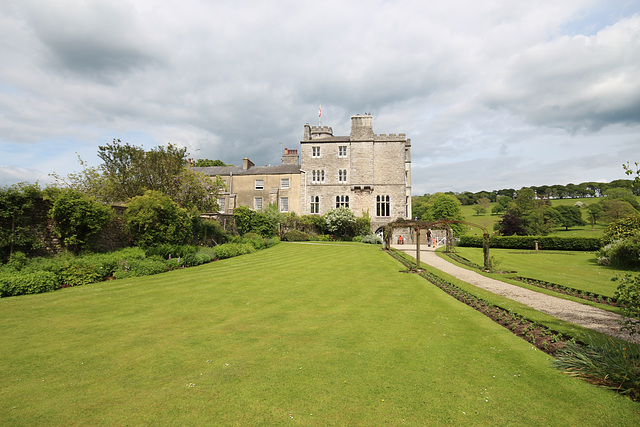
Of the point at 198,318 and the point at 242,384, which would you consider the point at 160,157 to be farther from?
the point at 242,384

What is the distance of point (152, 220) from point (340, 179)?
1072 inches

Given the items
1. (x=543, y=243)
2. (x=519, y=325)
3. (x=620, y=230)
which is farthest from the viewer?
(x=543, y=243)

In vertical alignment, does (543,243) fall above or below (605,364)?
below

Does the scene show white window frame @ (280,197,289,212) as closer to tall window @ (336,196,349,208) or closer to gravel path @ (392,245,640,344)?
tall window @ (336,196,349,208)

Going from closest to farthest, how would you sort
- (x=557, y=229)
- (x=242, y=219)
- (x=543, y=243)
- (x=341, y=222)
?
(x=242, y=219) → (x=543, y=243) → (x=341, y=222) → (x=557, y=229)

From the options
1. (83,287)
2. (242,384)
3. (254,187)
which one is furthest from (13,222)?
(254,187)

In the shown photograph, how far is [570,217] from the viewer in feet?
224

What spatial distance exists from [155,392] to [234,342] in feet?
6.39

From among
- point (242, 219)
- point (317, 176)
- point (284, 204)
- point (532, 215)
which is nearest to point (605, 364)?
point (242, 219)

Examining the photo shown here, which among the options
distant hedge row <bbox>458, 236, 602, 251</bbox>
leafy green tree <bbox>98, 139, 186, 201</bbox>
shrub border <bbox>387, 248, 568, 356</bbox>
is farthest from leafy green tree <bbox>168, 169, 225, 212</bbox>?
distant hedge row <bbox>458, 236, 602, 251</bbox>

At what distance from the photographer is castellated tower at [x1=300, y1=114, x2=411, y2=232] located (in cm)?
4009

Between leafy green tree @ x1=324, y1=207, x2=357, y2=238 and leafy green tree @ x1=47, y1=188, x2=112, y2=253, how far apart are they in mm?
25519

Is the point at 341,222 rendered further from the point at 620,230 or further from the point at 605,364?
the point at 605,364

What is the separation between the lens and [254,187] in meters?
40.2
